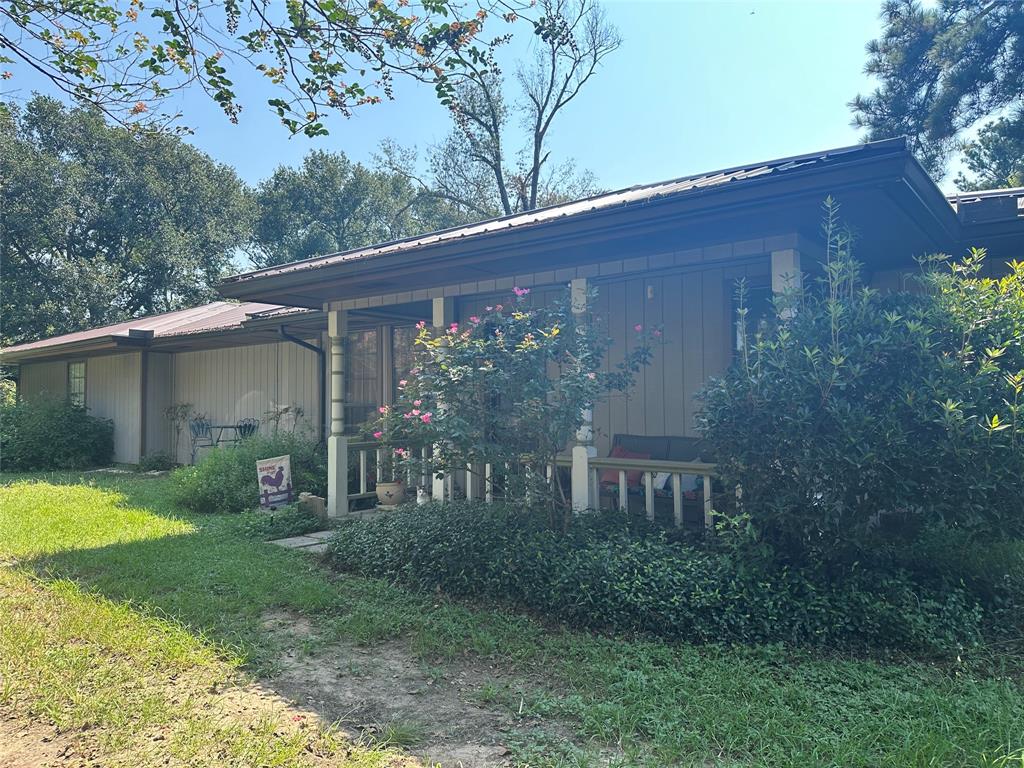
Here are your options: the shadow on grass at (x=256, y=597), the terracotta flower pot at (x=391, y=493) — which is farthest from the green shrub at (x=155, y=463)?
the terracotta flower pot at (x=391, y=493)

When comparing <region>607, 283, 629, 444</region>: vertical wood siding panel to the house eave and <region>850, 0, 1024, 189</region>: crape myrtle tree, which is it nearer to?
the house eave

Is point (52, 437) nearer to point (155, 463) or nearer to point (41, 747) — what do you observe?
point (155, 463)

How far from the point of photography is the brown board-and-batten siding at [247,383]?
10383 millimetres

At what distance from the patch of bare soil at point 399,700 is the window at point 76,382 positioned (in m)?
13.3

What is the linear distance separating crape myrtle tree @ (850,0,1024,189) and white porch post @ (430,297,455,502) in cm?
1138

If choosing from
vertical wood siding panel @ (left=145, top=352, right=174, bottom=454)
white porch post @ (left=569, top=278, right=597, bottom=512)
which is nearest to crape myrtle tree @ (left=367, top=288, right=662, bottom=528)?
white porch post @ (left=569, top=278, right=597, bottom=512)

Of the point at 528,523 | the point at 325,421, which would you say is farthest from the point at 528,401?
the point at 325,421

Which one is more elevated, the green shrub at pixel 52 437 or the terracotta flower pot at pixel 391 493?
the green shrub at pixel 52 437

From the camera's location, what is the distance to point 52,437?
40.4 feet

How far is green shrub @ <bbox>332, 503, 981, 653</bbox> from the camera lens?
3.23 meters

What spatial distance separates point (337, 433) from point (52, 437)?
8.55 meters

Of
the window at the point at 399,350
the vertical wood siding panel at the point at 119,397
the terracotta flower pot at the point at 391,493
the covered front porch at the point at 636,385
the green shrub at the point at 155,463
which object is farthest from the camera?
the vertical wood siding panel at the point at 119,397

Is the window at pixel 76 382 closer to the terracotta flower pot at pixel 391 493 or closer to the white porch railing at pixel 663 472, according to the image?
the terracotta flower pot at pixel 391 493

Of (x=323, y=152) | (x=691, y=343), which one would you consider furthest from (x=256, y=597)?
(x=323, y=152)
